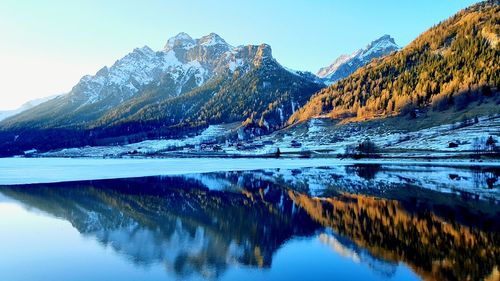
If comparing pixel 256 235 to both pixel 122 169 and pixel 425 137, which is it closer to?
pixel 122 169

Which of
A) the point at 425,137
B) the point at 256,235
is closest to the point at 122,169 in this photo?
the point at 256,235

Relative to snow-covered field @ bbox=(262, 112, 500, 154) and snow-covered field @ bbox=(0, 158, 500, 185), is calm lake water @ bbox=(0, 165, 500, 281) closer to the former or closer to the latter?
snow-covered field @ bbox=(0, 158, 500, 185)

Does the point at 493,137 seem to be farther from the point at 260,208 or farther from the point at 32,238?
the point at 32,238

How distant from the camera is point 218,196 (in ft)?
157

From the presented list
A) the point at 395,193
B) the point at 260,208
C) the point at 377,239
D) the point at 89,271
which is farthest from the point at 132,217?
the point at 395,193

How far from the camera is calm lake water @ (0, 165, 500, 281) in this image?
64.8ft

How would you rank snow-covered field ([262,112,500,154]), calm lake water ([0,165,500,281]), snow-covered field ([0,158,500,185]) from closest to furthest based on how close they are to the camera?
1. calm lake water ([0,165,500,281])
2. snow-covered field ([0,158,500,185])
3. snow-covered field ([262,112,500,154])

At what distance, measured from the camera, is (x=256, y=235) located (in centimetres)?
2783

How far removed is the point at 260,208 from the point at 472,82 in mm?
187699

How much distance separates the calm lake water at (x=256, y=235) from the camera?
64.8 ft

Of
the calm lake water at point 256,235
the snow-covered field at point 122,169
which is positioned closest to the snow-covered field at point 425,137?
the snow-covered field at point 122,169

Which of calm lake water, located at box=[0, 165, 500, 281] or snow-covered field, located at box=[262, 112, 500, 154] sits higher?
snow-covered field, located at box=[262, 112, 500, 154]

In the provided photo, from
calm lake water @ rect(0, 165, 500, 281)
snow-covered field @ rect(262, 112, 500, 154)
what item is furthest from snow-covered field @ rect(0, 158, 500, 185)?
calm lake water @ rect(0, 165, 500, 281)

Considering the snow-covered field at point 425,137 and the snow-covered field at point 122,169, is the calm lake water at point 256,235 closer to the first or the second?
the snow-covered field at point 122,169
